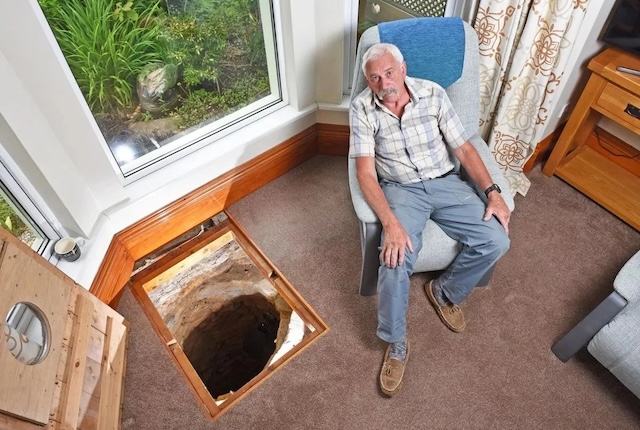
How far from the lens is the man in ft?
5.66

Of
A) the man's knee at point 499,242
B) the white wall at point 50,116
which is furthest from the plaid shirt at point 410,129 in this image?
the white wall at point 50,116

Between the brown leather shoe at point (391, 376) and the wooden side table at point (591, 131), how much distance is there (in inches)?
53.2

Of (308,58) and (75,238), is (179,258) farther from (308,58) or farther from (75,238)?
(308,58)

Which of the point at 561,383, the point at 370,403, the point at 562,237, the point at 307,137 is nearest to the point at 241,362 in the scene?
the point at 370,403

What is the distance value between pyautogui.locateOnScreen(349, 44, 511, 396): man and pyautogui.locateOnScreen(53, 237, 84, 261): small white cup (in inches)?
43.0

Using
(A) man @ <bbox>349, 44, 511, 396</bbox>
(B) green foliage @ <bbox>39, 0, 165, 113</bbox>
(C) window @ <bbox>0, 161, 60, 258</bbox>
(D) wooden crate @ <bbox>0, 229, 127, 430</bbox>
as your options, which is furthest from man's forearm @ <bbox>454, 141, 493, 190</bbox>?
(C) window @ <bbox>0, 161, 60, 258</bbox>

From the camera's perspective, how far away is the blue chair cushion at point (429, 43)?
184cm

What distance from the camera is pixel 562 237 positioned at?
2.30 metres

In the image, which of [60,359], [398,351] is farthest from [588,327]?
[60,359]

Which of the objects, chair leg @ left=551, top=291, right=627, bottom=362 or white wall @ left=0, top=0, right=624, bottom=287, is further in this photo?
chair leg @ left=551, top=291, right=627, bottom=362

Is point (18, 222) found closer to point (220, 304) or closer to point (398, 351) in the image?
point (220, 304)

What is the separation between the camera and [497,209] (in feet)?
5.88

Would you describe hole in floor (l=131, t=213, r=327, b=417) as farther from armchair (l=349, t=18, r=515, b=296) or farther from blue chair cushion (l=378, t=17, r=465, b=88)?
blue chair cushion (l=378, t=17, r=465, b=88)

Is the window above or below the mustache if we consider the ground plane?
below
